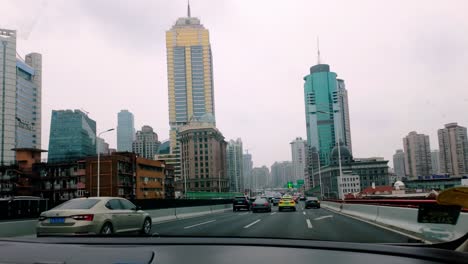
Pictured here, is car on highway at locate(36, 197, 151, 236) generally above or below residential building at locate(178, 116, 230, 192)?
below

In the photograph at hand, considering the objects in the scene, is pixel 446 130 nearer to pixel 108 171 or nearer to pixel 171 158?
pixel 108 171

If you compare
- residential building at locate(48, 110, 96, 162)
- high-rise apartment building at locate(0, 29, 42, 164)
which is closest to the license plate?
residential building at locate(48, 110, 96, 162)

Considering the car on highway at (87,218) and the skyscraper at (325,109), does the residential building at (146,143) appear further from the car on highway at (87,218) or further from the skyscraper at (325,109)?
the car on highway at (87,218)

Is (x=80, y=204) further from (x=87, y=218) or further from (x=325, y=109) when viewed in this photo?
(x=325, y=109)

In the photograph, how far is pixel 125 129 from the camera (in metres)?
187

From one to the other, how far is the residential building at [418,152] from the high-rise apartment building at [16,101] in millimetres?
102041

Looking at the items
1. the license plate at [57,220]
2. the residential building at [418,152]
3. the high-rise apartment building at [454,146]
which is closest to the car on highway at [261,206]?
the high-rise apartment building at [454,146]

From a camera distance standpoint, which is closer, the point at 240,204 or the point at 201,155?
the point at 240,204

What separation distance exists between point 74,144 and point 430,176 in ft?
306

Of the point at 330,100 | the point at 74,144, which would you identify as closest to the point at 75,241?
the point at 330,100

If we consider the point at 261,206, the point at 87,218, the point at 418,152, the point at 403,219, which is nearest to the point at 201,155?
the point at 418,152

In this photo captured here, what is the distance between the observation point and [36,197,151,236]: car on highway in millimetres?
10898

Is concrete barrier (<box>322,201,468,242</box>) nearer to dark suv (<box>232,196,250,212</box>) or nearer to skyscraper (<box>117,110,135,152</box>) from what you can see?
dark suv (<box>232,196,250,212</box>)

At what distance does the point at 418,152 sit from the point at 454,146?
205 feet
